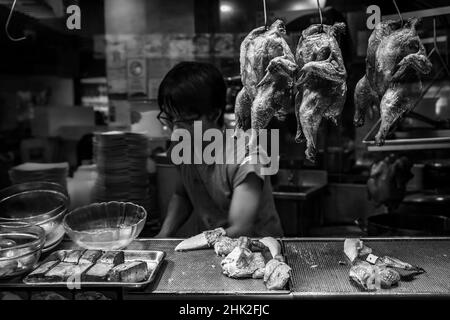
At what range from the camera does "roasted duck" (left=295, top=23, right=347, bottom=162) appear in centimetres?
166

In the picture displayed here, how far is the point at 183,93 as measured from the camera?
7.79 ft

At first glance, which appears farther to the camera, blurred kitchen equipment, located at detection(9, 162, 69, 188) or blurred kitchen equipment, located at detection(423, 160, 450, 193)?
blurred kitchen equipment, located at detection(423, 160, 450, 193)

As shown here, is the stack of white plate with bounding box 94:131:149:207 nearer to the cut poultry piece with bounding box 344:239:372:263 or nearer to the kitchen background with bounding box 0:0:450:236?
the kitchen background with bounding box 0:0:450:236

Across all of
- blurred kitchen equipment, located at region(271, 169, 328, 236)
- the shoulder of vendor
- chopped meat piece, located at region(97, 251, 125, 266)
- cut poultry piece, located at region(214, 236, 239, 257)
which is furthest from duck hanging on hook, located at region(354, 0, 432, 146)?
blurred kitchen equipment, located at region(271, 169, 328, 236)

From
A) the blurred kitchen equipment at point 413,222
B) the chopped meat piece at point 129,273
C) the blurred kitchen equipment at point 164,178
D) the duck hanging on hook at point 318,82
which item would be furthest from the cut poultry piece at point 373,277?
the blurred kitchen equipment at point 164,178

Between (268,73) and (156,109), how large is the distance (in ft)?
5.64

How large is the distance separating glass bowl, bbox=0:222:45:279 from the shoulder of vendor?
1085 mm

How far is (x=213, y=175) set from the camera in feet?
8.47

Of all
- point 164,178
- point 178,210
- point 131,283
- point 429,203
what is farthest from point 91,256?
point 429,203

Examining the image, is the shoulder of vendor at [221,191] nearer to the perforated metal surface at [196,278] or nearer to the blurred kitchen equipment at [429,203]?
the perforated metal surface at [196,278]

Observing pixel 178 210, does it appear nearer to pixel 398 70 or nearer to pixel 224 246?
pixel 224 246

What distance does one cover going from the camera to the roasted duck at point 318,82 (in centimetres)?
166

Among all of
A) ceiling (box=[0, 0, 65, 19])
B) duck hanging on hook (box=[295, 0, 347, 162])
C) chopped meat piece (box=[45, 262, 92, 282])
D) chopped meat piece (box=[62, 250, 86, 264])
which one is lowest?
chopped meat piece (box=[45, 262, 92, 282])
